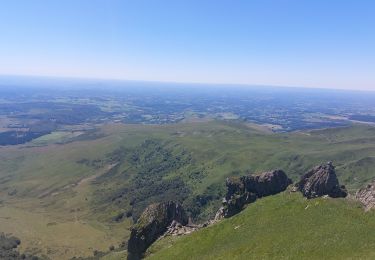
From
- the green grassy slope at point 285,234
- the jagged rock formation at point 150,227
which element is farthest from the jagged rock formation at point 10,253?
the green grassy slope at point 285,234

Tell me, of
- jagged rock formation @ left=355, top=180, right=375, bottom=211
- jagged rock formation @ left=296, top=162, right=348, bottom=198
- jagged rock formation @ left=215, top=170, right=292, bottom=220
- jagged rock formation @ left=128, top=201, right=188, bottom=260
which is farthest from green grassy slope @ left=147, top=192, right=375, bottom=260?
jagged rock formation @ left=215, top=170, right=292, bottom=220

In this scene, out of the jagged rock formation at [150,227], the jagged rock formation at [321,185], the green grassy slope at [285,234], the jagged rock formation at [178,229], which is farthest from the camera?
the jagged rock formation at [150,227]

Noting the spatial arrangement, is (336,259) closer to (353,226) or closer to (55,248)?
(353,226)

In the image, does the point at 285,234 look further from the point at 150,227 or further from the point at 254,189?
the point at 150,227

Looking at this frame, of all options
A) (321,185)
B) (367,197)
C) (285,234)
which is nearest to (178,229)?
(285,234)

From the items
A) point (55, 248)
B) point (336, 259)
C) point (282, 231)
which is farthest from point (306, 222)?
point (55, 248)

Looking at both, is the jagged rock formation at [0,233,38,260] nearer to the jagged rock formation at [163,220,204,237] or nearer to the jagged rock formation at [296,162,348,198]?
the jagged rock formation at [163,220,204,237]

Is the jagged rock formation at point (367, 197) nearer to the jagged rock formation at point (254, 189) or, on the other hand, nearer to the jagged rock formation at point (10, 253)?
the jagged rock formation at point (254, 189)
